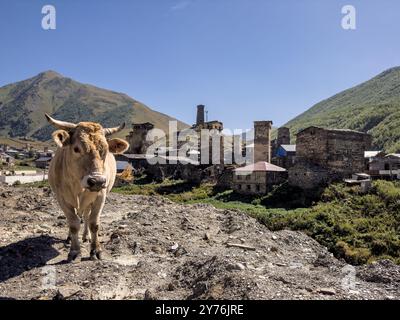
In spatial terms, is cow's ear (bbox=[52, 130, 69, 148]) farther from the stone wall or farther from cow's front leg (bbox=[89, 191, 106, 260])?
the stone wall

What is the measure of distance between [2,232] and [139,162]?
46.8m

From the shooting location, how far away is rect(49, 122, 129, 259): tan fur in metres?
6.97

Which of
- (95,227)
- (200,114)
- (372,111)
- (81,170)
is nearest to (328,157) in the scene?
(95,227)

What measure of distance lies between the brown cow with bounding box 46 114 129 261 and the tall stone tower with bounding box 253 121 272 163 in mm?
35391

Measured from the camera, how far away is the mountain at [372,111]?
75750 mm

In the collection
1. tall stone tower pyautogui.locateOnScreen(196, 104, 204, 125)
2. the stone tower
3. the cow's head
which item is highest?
tall stone tower pyautogui.locateOnScreen(196, 104, 204, 125)

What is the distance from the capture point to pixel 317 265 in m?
9.12

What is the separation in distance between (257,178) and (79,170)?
90.2 feet

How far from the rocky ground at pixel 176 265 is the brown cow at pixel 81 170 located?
89 centimetres

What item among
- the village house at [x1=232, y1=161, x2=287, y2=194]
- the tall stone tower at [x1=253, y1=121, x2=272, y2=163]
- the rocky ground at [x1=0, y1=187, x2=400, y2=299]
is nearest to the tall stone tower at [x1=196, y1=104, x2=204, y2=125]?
the tall stone tower at [x1=253, y1=121, x2=272, y2=163]

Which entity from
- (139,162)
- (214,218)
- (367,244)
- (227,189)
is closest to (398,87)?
(139,162)

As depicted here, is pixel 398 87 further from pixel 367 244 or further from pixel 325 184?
pixel 367 244

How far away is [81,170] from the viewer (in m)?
7.06

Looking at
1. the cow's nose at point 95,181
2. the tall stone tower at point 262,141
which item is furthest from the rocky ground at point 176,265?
the tall stone tower at point 262,141
